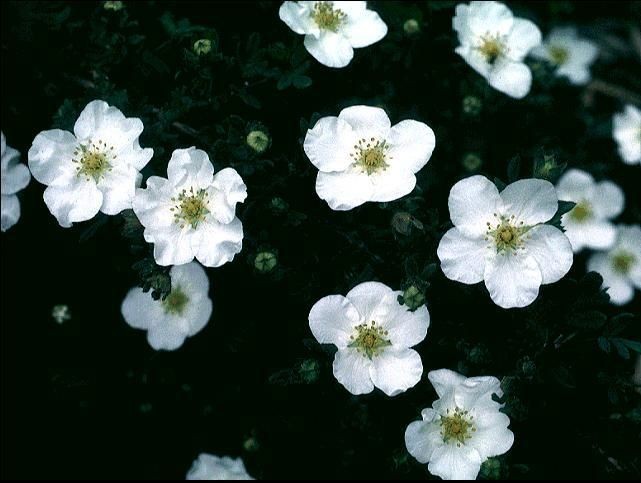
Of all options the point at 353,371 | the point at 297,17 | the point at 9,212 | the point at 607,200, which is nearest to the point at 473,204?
the point at 353,371

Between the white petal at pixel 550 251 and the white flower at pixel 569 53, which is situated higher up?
the white petal at pixel 550 251

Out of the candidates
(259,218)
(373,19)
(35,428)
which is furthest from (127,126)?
(35,428)

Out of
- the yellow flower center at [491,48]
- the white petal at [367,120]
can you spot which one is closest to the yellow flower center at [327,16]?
the white petal at [367,120]

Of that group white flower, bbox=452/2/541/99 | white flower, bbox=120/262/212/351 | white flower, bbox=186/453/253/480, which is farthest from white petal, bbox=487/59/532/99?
white flower, bbox=186/453/253/480

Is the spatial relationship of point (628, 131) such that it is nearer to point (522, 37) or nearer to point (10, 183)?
point (522, 37)

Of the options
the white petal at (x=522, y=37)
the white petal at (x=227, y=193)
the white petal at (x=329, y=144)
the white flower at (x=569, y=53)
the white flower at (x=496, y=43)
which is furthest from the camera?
the white flower at (x=569, y=53)

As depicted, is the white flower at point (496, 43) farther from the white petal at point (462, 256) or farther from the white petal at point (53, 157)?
the white petal at point (53, 157)

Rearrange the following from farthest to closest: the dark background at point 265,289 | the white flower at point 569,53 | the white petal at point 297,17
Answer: the white flower at point 569,53 < the white petal at point 297,17 < the dark background at point 265,289

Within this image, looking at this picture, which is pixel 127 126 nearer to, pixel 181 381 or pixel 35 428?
pixel 181 381
